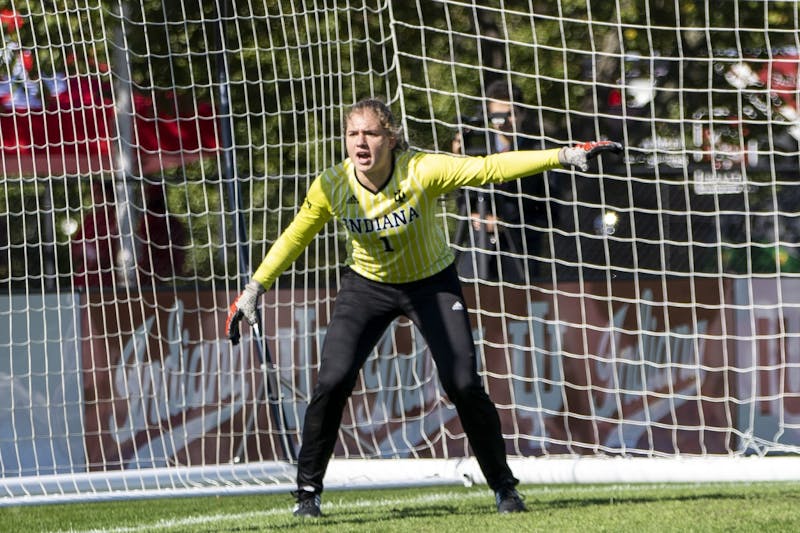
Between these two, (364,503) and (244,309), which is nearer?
(244,309)

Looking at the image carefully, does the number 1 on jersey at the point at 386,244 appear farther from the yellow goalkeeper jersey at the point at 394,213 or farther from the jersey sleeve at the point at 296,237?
the jersey sleeve at the point at 296,237

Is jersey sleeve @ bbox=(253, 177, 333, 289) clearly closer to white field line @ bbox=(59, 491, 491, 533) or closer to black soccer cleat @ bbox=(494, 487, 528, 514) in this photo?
white field line @ bbox=(59, 491, 491, 533)

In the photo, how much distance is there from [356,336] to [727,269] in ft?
12.1

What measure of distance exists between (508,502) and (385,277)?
3.51ft

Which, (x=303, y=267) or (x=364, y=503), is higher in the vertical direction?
(x=303, y=267)

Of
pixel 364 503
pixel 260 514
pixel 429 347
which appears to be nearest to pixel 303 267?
pixel 364 503

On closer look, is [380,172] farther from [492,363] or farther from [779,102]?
[779,102]

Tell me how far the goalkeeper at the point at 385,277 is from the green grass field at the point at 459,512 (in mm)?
299

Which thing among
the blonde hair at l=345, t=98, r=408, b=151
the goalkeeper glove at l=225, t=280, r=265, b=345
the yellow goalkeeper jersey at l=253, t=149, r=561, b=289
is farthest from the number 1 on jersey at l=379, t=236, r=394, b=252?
the goalkeeper glove at l=225, t=280, r=265, b=345

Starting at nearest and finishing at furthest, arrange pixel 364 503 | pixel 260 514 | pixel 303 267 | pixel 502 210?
pixel 260 514
pixel 364 503
pixel 502 210
pixel 303 267

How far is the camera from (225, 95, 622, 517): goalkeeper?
5844 mm

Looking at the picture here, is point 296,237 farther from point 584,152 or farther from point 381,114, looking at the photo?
point 584,152

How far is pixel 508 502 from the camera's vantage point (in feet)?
19.7

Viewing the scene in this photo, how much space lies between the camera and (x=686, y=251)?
887 centimetres
